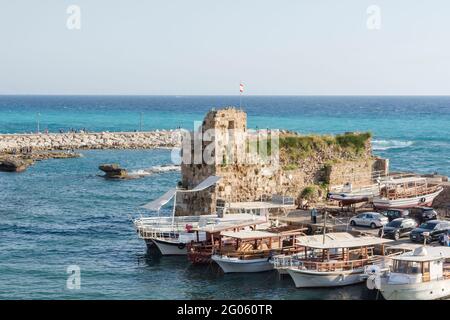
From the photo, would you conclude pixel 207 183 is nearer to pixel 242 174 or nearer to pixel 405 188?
pixel 242 174

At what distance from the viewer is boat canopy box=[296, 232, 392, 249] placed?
36719mm

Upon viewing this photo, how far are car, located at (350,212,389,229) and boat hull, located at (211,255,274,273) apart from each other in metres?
7.57

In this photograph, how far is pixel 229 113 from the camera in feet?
162

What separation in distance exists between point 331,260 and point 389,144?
92345 mm

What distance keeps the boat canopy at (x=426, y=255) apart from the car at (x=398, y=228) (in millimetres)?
5911

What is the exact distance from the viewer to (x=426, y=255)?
34438mm

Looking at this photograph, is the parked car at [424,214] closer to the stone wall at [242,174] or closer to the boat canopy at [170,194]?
the stone wall at [242,174]

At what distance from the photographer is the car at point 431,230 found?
40.4 metres

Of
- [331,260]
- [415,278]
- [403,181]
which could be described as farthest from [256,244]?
[403,181]

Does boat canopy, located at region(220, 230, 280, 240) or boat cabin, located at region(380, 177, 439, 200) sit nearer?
boat canopy, located at region(220, 230, 280, 240)

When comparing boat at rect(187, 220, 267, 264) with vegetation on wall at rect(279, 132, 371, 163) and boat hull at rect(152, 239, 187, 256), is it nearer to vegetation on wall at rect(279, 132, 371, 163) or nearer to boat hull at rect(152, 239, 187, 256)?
boat hull at rect(152, 239, 187, 256)

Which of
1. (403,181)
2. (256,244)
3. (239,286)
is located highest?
(403,181)

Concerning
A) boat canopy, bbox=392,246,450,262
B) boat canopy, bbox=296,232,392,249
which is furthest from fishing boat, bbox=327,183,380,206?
boat canopy, bbox=392,246,450,262
